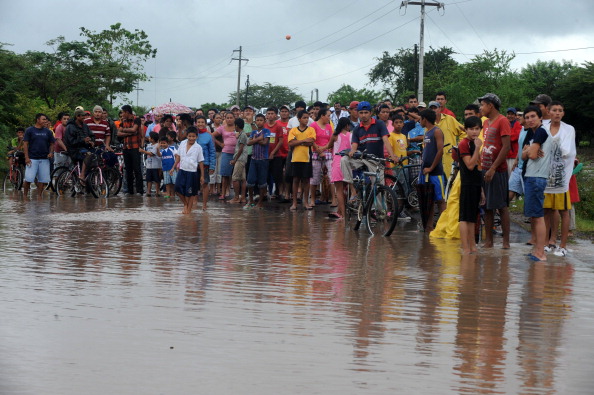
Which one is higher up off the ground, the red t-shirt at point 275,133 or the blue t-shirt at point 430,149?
the red t-shirt at point 275,133

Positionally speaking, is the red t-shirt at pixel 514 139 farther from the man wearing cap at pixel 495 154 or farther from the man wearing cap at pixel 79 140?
the man wearing cap at pixel 79 140

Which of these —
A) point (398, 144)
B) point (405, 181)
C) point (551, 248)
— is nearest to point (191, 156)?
point (398, 144)

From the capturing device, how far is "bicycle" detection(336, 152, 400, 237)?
13.9 meters

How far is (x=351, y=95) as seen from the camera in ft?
304

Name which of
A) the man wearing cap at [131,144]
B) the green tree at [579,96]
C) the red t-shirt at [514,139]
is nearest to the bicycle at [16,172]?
the man wearing cap at [131,144]

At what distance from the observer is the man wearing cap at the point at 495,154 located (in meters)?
11.3

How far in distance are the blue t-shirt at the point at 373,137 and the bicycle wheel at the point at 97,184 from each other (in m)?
7.34

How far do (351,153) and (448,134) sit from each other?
5.63 ft

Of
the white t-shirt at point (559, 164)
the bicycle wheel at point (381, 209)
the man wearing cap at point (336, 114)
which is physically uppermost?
the man wearing cap at point (336, 114)

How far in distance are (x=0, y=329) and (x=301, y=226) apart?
28.5 feet

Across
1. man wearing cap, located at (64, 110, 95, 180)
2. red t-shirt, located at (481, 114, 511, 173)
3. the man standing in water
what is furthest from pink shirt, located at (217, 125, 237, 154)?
red t-shirt, located at (481, 114, 511, 173)

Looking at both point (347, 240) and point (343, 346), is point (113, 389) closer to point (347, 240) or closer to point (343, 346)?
Result: point (343, 346)

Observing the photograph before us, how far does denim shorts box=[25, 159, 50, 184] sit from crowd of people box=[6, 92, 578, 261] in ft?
0.08

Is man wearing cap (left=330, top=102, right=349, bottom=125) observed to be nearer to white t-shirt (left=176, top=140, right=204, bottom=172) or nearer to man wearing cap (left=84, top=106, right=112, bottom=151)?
man wearing cap (left=84, top=106, right=112, bottom=151)
